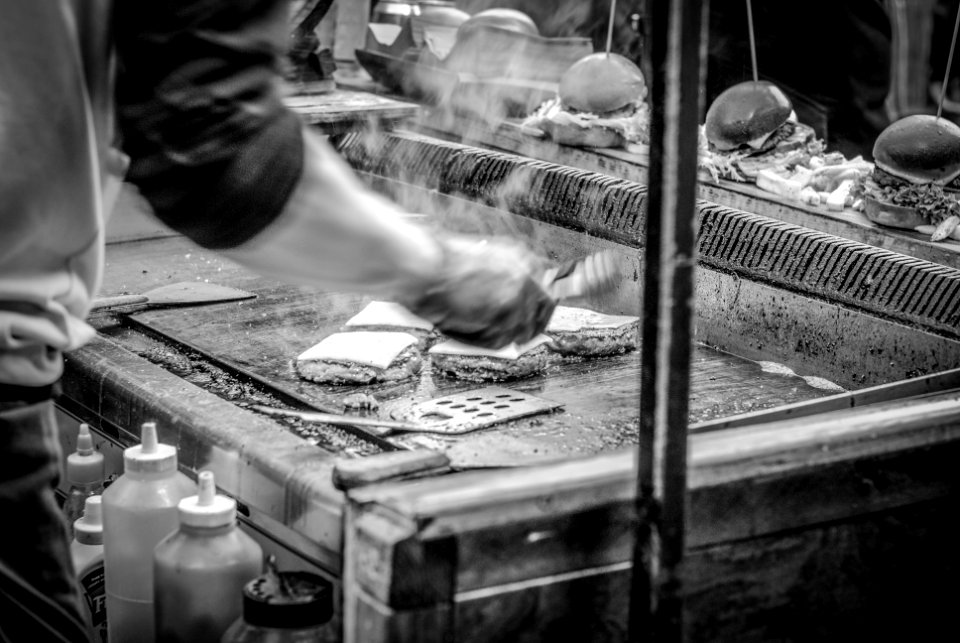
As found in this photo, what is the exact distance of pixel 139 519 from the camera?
2.14m

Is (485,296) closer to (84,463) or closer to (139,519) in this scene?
(139,519)

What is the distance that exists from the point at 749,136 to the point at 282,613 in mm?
3193

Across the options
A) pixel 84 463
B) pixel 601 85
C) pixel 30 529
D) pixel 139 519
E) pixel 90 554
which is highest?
pixel 601 85

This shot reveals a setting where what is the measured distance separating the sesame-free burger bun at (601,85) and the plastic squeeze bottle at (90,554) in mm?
2956

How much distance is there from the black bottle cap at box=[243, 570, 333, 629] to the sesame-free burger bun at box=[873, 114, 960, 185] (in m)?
2.63

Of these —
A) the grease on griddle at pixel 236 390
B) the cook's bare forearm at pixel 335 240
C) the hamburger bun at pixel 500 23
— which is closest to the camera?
the cook's bare forearm at pixel 335 240

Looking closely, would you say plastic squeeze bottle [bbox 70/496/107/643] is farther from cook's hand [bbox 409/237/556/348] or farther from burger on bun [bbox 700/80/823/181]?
burger on bun [bbox 700/80/823/181]

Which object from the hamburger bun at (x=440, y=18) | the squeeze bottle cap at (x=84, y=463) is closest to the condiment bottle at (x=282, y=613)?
the squeeze bottle cap at (x=84, y=463)

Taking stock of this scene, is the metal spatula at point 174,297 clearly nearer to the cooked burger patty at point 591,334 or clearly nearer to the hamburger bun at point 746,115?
the cooked burger patty at point 591,334

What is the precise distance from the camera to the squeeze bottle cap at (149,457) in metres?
2.13

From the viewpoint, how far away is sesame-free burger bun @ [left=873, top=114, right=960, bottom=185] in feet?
11.9

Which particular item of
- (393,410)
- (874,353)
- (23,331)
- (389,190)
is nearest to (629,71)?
(389,190)

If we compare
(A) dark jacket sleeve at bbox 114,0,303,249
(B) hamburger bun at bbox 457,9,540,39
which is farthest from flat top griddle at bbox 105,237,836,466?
(B) hamburger bun at bbox 457,9,540,39

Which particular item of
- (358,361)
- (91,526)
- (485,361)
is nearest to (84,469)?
(91,526)
